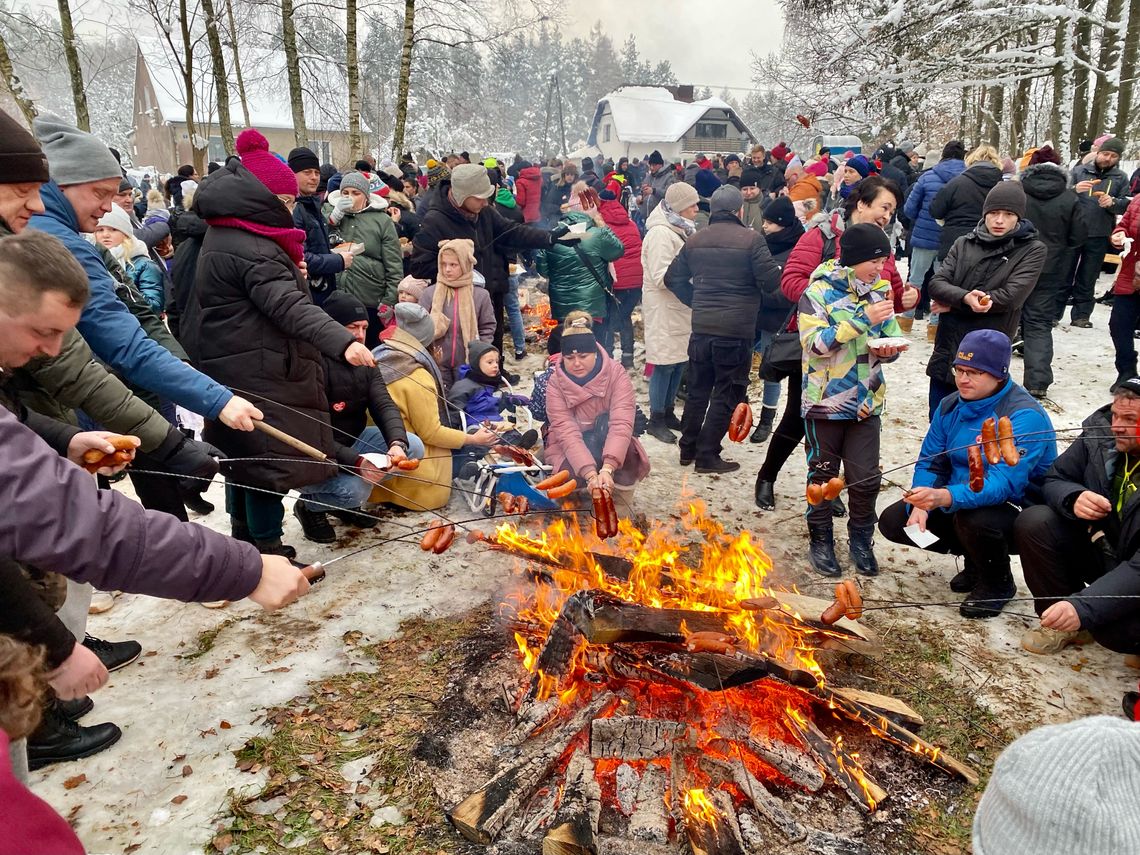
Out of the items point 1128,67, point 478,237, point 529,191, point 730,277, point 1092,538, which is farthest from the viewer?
point 1128,67

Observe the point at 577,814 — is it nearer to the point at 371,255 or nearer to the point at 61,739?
the point at 61,739

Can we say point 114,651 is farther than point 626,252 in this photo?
No

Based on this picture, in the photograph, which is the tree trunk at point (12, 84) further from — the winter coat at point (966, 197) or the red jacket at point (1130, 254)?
the red jacket at point (1130, 254)

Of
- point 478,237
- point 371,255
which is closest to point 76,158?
point 371,255

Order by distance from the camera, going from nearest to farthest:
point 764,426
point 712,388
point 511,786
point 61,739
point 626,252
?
point 511,786 < point 61,739 < point 712,388 < point 764,426 < point 626,252

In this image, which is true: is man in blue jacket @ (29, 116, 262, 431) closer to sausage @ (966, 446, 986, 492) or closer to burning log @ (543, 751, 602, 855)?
burning log @ (543, 751, 602, 855)

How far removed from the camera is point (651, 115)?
5803cm

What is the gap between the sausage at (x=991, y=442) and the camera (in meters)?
4.02

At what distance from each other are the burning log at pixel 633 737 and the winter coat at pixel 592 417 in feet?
8.06

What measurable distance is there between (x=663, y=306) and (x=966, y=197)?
4.30 metres

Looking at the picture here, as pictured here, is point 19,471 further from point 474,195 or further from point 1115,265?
point 1115,265

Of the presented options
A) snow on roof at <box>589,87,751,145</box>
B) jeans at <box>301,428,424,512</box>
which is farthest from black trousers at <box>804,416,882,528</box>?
snow on roof at <box>589,87,751,145</box>

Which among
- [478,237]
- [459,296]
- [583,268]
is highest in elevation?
[478,237]

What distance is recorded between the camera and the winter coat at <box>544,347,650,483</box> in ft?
18.1
